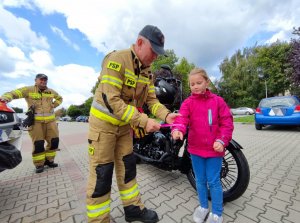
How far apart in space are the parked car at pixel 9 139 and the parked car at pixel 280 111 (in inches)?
332

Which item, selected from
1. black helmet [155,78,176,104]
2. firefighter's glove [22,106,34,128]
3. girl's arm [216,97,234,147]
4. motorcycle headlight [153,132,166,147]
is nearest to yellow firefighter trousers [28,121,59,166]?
firefighter's glove [22,106,34,128]

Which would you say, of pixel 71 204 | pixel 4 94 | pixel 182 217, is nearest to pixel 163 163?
pixel 182 217

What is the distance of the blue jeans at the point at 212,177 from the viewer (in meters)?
2.25

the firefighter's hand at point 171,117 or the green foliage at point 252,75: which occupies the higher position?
the green foliage at point 252,75

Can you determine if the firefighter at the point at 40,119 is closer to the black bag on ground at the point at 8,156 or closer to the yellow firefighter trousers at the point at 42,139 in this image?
the yellow firefighter trousers at the point at 42,139

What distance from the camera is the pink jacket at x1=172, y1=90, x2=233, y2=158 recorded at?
2.22 metres

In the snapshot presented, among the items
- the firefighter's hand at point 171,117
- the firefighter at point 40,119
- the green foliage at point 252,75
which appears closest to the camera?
the firefighter's hand at point 171,117

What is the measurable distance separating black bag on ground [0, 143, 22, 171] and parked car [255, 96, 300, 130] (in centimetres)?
852

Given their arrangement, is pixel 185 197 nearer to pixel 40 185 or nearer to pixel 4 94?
pixel 40 185

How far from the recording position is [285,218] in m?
2.39

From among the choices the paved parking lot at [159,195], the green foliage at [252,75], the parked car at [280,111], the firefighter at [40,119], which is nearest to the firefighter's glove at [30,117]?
the firefighter at [40,119]

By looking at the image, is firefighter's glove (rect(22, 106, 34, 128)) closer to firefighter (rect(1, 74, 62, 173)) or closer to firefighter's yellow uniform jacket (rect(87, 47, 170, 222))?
firefighter (rect(1, 74, 62, 173))

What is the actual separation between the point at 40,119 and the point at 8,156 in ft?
6.65

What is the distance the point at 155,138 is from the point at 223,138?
5.47ft
